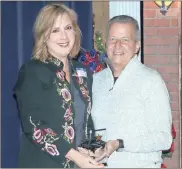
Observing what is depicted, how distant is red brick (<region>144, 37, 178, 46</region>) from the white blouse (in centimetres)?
201

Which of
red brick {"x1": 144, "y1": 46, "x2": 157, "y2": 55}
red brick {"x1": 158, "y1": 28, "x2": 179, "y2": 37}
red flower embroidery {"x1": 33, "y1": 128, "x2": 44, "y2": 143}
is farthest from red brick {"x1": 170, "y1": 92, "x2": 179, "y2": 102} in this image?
red flower embroidery {"x1": 33, "y1": 128, "x2": 44, "y2": 143}

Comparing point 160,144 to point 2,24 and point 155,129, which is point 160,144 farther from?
point 2,24

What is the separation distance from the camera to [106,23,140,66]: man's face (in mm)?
2818

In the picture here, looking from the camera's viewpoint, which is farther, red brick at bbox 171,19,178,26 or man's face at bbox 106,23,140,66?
red brick at bbox 171,19,178,26

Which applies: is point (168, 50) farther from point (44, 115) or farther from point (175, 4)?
point (44, 115)

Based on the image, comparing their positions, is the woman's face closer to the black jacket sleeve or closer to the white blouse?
the black jacket sleeve

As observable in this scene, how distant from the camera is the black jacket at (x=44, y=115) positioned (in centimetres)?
261

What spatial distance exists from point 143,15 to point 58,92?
7.60 ft

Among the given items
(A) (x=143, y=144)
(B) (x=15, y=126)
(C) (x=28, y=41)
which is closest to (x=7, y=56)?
(C) (x=28, y=41)

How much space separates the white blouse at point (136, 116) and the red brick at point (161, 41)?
2005 mm

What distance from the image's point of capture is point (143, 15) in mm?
Result: 4777

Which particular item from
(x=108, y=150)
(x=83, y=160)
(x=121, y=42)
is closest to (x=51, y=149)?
(x=83, y=160)

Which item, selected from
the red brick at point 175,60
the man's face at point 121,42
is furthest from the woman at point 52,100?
the red brick at point 175,60

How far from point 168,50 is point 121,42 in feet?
6.84
